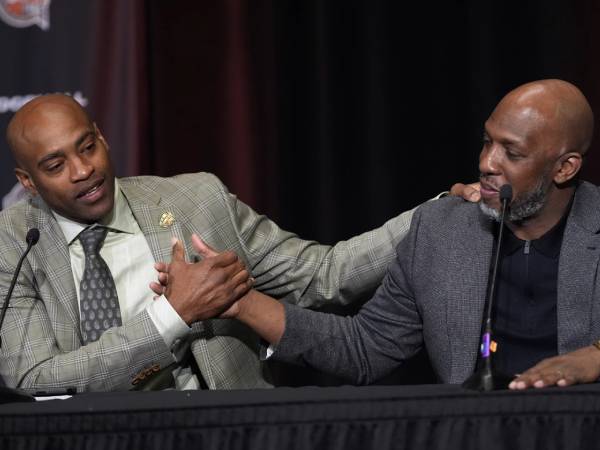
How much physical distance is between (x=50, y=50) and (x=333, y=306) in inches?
48.8

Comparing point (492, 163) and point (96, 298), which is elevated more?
point (492, 163)

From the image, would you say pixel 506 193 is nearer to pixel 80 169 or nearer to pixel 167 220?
pixel 167 220

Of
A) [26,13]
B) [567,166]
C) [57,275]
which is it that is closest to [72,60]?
[26,13]

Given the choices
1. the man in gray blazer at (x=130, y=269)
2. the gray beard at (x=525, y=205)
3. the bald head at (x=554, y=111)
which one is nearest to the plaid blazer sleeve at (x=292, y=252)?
the man in gray blazer at (x=130, y=269)

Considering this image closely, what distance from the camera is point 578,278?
2.07 metres

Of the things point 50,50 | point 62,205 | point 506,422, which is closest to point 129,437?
point 506,422

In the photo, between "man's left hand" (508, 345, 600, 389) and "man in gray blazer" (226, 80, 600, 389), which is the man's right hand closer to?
"man in gray blazer" (226, 80, 600, 389)

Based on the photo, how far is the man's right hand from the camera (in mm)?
2209

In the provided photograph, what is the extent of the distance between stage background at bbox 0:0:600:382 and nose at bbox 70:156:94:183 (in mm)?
623

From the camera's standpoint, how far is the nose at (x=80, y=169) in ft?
Answer: 7.66

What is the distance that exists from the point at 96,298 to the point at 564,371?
1.21 meters

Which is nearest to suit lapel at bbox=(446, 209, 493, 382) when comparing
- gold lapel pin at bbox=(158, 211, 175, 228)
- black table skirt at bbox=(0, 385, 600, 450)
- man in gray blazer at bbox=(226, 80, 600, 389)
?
man in gray blazer at bbox=(226, 80, 600, 389)

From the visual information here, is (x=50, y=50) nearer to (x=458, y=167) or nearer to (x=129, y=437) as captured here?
(x=458, y=167)

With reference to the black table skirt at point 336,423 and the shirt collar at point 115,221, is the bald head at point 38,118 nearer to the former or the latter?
the shirt collar at point 115,221
